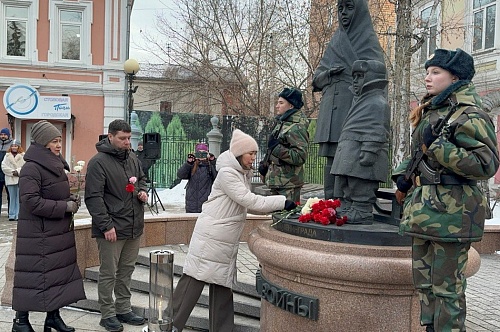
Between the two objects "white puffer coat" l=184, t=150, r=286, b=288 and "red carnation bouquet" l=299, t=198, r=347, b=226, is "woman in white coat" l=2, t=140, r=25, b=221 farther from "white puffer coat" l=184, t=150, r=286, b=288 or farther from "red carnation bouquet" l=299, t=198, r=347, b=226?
"red carnation bouquet" l=299, t=198, r=347, b=226

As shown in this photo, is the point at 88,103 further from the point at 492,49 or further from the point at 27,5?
the point at 492,49

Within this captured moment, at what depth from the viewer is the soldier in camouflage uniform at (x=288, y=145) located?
19.8 feet

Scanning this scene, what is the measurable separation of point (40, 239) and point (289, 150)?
2714 millimetres

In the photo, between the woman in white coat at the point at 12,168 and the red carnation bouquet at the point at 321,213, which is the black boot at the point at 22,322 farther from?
the woman in white coat at the point at 12,168

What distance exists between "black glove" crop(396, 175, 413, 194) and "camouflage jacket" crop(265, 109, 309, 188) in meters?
2.38

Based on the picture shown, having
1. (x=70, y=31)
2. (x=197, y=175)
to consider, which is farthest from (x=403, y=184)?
(x=70, y=31)

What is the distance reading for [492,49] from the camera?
55.5 feet

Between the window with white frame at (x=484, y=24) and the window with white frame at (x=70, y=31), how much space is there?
531 inches

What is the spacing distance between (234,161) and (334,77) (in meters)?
1.29

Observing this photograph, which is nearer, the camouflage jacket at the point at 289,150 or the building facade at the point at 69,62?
the camouflage jacket at the point at 289,150

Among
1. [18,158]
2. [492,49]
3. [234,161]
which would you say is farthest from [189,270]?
[492,49]

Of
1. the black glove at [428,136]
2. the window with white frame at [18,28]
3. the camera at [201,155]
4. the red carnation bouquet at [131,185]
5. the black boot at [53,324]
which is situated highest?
the window with white frame at [18,28]

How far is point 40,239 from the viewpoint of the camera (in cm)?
470

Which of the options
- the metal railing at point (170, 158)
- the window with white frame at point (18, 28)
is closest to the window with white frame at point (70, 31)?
the window with white frame at point (18, 28)
